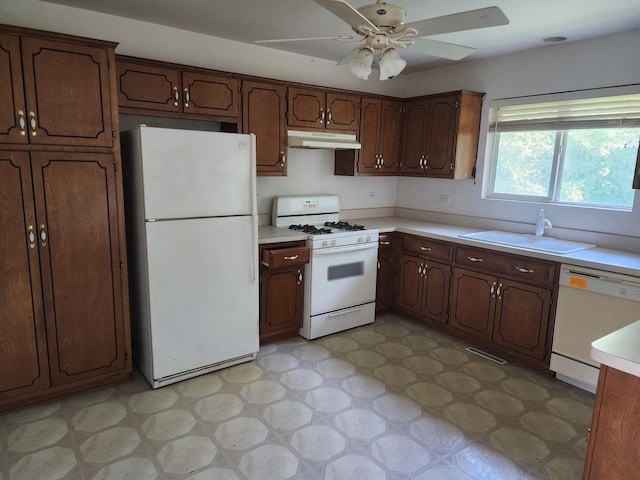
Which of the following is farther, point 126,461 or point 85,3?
point 85,3

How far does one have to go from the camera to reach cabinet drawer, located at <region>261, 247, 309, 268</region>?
3254 millimetres

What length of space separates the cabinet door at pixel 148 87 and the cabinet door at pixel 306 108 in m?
0.97

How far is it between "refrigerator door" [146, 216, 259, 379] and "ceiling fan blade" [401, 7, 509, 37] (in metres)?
1.65

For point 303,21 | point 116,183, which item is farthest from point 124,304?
point 303,21

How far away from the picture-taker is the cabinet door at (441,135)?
3.87 meters

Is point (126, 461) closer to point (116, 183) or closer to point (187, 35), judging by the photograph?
point (116, 183)

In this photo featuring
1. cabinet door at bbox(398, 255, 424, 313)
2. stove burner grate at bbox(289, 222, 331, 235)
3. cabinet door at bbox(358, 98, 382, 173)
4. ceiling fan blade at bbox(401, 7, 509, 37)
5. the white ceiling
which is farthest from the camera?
cabinet door at bbox(358, 98, 382, 173)

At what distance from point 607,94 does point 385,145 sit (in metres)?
1.89

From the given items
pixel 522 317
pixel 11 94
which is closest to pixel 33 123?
pixel 11 94

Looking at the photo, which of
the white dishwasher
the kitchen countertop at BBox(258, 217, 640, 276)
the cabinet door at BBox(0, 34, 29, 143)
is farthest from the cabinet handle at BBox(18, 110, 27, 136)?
the white dishwasher

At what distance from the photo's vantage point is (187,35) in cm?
329

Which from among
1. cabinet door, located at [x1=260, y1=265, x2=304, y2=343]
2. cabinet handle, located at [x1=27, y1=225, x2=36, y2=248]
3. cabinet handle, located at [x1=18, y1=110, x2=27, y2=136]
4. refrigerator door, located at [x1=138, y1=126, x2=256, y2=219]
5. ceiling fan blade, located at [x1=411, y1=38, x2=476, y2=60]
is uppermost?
ceiling fan blade, located at [x1=411, y1=38, x2=476, y2=60]

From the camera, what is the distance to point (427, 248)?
12.5ft

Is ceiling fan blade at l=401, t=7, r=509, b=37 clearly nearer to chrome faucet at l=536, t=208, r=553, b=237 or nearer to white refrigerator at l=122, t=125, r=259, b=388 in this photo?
white refrigerator at l=122, t=125, r=259, b=388
